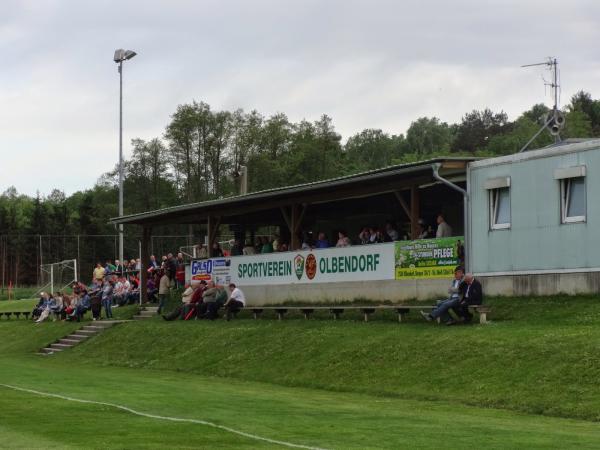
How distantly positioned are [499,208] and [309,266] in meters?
8.24

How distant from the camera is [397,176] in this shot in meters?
28.8

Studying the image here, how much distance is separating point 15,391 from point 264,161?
67875mm

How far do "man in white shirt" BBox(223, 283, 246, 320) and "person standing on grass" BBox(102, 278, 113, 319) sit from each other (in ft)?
30.0

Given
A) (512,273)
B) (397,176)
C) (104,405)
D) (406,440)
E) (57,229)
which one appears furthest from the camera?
(57,229)

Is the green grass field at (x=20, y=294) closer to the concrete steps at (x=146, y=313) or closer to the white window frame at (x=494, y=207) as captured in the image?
the concrete steps at (x=146, y=313)

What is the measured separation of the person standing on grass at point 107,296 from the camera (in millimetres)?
41188

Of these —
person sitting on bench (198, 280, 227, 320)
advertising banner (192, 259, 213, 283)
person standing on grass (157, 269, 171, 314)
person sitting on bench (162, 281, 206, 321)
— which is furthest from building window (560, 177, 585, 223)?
person standing on grass (157, 269, 171, 314)

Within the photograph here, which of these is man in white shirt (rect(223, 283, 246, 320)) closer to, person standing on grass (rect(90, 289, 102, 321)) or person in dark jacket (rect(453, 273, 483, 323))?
person standing on grass (rect(90, 289, 102, 321))

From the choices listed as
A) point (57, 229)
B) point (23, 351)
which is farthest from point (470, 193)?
point (57, 229)

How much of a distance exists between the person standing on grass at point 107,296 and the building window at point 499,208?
1945 cm

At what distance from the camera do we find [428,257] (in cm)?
2755

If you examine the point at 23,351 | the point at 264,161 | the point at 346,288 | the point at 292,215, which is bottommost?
the point at 23,351

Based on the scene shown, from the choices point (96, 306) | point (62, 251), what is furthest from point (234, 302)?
point (62, 251)

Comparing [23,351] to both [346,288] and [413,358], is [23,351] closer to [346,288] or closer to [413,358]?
[346,288]
